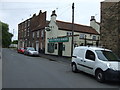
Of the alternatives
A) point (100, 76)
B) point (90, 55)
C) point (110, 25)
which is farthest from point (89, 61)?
point (110, 25)

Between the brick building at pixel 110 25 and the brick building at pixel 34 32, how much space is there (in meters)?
20.4

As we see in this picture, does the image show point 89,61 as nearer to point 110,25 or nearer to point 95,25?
point 110,25

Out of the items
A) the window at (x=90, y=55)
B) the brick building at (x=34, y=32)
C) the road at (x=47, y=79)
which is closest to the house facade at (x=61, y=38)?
the brick building at (x=34, y=32)

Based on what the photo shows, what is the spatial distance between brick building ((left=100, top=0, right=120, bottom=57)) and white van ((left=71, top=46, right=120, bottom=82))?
4841 mm

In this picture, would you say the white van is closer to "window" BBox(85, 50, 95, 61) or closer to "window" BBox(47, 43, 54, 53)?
"window" BBox(85, 50, 95, 61)

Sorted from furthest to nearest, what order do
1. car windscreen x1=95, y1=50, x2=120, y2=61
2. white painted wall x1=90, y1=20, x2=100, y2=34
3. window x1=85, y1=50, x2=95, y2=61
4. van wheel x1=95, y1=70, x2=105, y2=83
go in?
white painted wall x1=90, y1=20, x2=100, y2=34 < window x1=85, y1=50, x2=95, y2=61 < car windscreen x1=95, y1=50, x2=120, y2=61 < van wheel x1=95, y1=70, x2=105, y2=83

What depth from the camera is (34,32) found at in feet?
136

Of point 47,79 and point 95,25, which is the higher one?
point 95,25

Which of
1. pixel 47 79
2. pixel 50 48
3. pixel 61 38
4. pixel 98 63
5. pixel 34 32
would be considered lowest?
pixel 47 79

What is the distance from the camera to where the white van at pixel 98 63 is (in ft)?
26.9

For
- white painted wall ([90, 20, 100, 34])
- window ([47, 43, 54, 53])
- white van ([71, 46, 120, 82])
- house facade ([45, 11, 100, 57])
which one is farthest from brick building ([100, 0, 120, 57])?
white painted wall ([90, 20, 100, 34])

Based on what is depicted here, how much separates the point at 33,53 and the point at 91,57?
1981cm

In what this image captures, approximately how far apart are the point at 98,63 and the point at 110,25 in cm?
771

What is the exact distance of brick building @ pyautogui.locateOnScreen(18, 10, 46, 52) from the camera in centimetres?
3699
